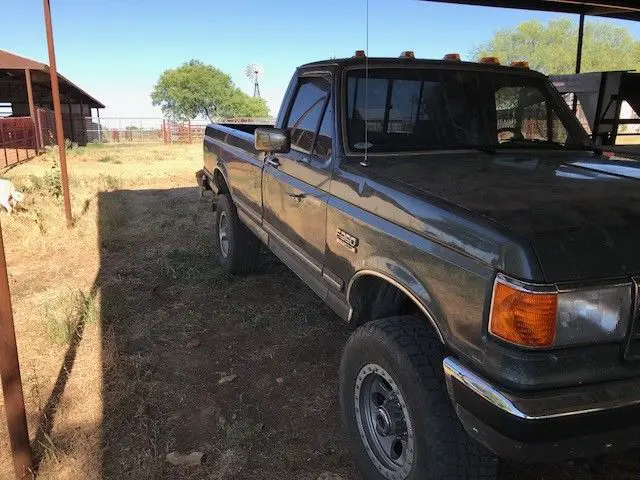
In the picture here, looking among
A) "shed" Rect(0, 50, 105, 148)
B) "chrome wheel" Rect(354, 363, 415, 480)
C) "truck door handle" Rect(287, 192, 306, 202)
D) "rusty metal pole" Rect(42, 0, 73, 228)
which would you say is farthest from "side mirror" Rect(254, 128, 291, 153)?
"shed" Rect(0, 50, 105, 148)

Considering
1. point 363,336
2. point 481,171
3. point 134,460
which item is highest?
point 481,171

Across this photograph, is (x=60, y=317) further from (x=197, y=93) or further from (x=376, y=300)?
(x=197, y=93)

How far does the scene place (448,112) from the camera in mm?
3365

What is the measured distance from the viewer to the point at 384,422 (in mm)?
2484

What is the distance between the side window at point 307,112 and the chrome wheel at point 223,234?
180 centimetres

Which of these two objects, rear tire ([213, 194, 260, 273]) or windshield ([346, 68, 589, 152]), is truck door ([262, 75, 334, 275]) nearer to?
windshield ([346, 68, 589, 152])

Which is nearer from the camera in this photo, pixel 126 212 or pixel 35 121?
pixel 126 212

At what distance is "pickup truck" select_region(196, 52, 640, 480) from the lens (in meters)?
1.80

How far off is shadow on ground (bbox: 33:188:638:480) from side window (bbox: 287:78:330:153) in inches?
61.4

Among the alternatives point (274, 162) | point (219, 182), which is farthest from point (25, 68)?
point (274, 162)

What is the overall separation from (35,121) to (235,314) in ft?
65.8

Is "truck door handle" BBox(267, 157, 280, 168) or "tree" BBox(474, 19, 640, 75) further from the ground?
"tree" BBox(474, 19, 640, 75)

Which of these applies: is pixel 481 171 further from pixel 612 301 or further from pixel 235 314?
pixel 235 314

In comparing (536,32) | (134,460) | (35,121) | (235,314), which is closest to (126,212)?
(235,314)
